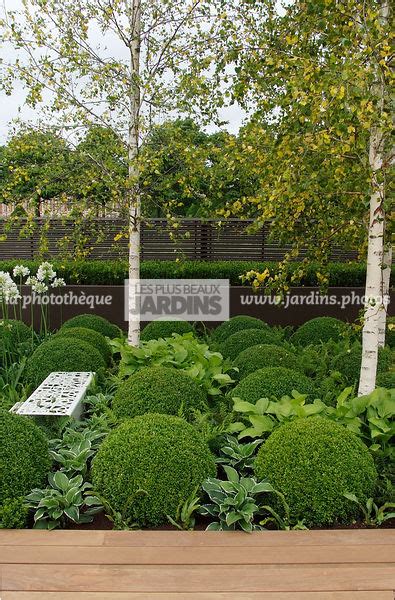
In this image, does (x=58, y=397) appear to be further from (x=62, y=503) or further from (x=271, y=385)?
(x=271, y=385)

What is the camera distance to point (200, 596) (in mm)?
2043

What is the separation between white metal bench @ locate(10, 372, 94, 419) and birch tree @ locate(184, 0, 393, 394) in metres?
1.57

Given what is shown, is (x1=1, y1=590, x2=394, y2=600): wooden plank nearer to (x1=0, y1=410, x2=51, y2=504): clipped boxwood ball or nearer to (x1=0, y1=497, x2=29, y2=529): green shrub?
(x1=0, y1=497, x2=29, y2=529): green shrub

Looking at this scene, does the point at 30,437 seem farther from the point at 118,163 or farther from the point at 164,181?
the point at 118,163

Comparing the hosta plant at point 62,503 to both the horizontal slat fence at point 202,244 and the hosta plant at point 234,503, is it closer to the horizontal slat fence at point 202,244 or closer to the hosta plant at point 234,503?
the hosta plant at point 234,503

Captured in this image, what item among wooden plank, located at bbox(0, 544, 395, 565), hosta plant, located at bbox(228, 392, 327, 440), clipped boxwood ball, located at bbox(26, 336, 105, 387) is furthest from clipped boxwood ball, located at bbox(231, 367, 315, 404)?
clipped boxwood ball, located at bbox(26, 336, 105, 387)

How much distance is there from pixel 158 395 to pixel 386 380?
1.79 m

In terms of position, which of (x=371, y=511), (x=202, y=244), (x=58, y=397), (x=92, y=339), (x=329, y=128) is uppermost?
(x=329, y=128)

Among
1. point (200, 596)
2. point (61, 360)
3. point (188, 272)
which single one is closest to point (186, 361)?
point (61, 360)

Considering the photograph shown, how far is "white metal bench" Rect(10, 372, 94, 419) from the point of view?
142 inches

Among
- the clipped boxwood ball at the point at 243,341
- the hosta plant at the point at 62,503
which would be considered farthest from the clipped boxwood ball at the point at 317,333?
the hosta plant at the point at 62,503

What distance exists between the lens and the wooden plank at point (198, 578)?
2092 mm

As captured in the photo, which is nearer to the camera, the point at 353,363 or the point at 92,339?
the point at 353,363

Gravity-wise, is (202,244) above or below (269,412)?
above
